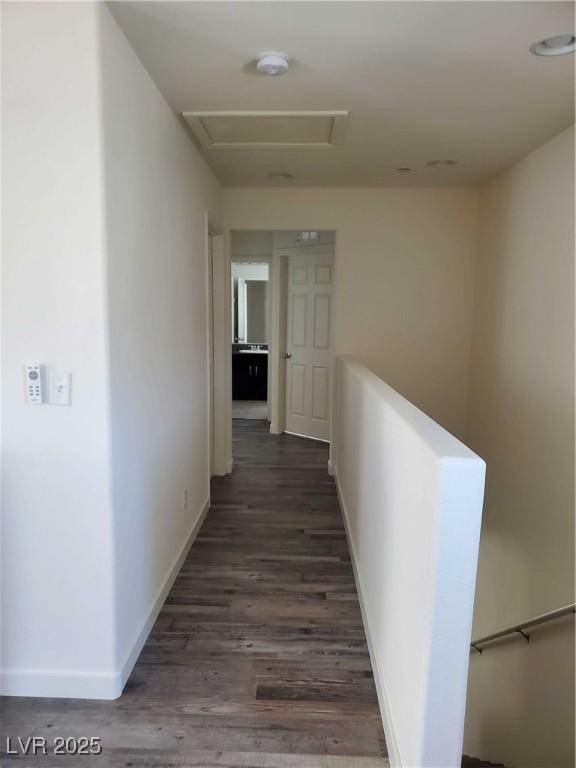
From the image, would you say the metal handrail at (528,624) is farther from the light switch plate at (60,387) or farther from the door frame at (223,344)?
the light switch plate at (60,387)

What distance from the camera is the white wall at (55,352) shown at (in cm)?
169

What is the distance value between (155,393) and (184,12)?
1.48 metres

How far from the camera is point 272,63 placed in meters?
2.02

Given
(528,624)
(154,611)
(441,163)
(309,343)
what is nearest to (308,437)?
(309,343)

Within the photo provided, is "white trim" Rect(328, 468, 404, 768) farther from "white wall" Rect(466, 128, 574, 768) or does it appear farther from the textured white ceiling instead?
the textured white ceiling

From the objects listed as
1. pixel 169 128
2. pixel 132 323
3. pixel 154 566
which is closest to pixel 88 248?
pixel 132 323

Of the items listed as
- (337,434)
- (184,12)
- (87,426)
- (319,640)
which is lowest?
(319,640)

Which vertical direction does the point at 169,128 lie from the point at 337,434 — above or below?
above

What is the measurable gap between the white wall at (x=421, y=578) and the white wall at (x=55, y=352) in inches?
40.6

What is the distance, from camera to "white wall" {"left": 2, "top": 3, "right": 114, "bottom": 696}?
169 cm

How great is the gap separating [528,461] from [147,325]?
2399 mm

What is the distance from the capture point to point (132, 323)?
2.06 meters

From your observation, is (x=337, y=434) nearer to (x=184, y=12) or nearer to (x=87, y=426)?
(x=87, y=426)

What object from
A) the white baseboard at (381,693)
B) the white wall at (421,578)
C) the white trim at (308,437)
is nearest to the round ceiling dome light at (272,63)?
the white wall at (421,578)
